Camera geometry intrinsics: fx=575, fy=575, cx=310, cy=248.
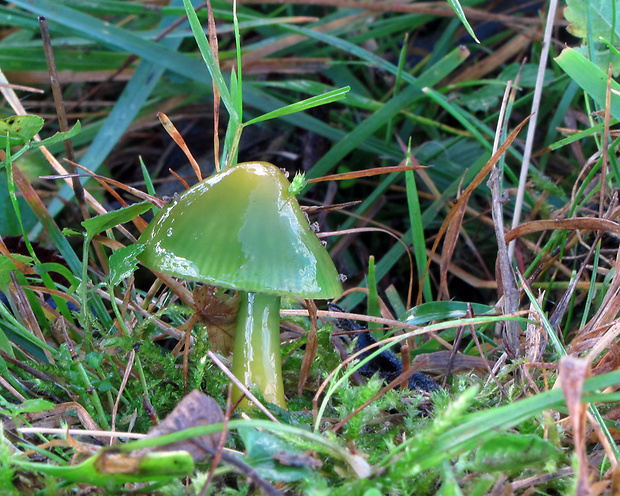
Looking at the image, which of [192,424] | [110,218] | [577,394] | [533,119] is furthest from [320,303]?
[577,394]

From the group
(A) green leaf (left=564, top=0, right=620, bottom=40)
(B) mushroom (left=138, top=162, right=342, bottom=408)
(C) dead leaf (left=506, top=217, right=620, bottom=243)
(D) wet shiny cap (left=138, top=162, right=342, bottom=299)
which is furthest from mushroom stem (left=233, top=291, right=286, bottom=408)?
(A) green leaf (left=564, top=0, right=620, bottom=40)

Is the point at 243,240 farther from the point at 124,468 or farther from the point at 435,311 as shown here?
the point at 435,311

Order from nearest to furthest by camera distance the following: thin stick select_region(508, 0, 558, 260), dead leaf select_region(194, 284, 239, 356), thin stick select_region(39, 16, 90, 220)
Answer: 1. dead leaf select_region(194, 284, 239, 356)
2. thin stick select_region(39, 16, 90, 220)
3. thin stick select_region(508, 0, 558, 260)

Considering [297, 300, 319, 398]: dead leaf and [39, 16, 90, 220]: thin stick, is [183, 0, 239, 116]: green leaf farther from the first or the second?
[297, 300, 319, 398]: dead leaf

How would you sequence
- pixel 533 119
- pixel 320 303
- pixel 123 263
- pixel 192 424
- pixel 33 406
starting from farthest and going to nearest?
pixel 320 303
pixel 533 119
pixel 123 263
pixel 33 406
pixel 192 424

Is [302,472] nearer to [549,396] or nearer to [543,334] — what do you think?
[549,396]

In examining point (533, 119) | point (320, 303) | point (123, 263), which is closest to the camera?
point (123, 263)

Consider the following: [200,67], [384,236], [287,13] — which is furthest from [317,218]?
[287,13]
